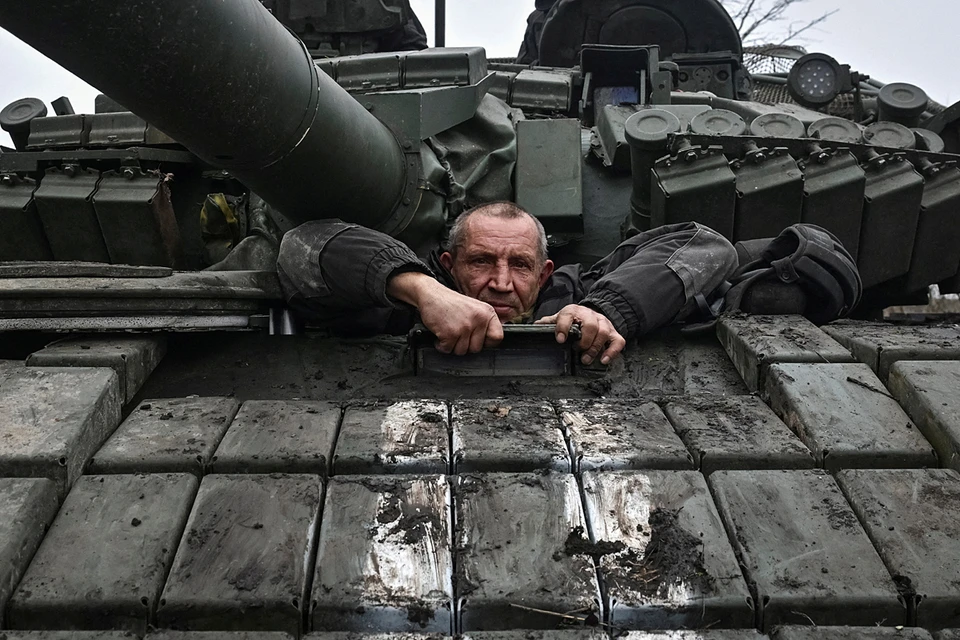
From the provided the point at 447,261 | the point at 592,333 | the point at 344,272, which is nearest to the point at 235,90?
the point at 344,272

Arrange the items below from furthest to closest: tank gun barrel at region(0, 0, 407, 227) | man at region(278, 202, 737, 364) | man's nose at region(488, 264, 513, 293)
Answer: man's nose at region(488, 264, 513, 293), man at region(278, 202, 737, 364), tank gun barrel at region(0, 0, 407, 227)

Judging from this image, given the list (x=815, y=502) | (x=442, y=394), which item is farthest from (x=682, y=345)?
(x=815, y=502)

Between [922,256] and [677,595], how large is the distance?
2.97 metres

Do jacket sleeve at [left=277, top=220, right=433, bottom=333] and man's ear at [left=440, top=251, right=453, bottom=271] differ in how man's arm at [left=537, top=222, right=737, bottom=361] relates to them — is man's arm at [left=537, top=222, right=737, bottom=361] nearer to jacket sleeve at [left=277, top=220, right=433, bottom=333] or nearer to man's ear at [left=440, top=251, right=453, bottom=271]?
man's ear at [left=440, top=251, right=453, bottom=271]

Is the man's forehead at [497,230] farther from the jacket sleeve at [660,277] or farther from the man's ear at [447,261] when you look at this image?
the jacket sleeve at [660,277]

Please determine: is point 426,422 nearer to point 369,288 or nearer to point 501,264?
point 369,288

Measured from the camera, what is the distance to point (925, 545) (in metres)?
2.15

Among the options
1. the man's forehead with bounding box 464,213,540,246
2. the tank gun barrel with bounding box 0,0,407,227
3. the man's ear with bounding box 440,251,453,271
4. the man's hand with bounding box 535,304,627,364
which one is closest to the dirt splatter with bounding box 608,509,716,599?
the man's hand with bounding box 535,304,627,364

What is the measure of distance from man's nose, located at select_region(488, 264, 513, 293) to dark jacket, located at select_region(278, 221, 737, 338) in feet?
0.49

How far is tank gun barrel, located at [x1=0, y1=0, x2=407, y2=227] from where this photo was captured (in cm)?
209

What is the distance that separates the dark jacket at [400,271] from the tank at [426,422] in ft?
0.34

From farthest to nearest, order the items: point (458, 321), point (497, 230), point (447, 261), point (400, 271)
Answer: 1. point (447, 261)
2. point (497, 230)
3. point (400, 271)
4. point (458, 321)

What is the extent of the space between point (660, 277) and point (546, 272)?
2.29 ft

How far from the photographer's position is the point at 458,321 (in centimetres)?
294
